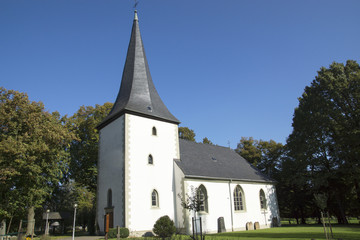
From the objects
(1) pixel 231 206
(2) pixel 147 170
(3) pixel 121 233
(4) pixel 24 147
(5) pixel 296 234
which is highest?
(4) pixel 24 147

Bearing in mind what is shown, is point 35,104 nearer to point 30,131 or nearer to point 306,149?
point 30,131

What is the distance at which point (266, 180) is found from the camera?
94.0 ft

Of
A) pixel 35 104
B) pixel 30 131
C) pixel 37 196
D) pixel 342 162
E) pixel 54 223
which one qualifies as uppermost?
pixel 35 104

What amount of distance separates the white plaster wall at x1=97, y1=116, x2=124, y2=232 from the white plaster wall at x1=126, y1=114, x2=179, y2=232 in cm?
67

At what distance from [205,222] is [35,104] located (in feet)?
56.6

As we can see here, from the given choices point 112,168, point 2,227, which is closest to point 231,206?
point 112,168

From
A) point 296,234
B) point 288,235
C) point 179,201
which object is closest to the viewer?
point 288,235

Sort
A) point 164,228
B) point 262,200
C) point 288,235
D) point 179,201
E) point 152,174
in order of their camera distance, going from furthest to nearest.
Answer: point 262,200 → point 179,201 → point 152,174 → point 164,228 → point 288,235

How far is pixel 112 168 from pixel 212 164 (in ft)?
31.0

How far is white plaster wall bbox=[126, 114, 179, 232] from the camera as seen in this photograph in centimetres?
1908

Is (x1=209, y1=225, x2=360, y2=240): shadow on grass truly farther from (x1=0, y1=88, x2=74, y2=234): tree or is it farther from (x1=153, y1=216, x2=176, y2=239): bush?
(x1=0, y1=88, x2=74, y2=234): tree

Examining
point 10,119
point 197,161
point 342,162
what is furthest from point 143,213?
point 342,162

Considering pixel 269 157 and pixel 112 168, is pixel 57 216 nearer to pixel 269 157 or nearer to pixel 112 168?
pixel 112 168

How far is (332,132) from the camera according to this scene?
27469 millimetres
